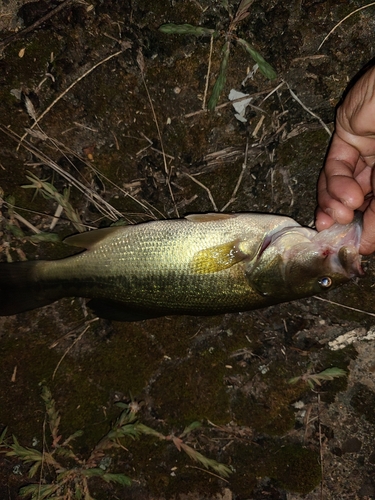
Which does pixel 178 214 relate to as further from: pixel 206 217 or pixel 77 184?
pixel 77 184

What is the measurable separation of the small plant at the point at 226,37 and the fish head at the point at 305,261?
125 cm

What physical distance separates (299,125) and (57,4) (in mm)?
2121

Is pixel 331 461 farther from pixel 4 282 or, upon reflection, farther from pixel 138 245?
pixel 4 282

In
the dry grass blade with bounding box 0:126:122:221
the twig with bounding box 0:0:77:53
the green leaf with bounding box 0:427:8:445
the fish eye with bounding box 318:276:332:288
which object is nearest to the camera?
the fish eye with bounding box 318:276:332:288

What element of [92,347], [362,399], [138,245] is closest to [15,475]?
[92,347]

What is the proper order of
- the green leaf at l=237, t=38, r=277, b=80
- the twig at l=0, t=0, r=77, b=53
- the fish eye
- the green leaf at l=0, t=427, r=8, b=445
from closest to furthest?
1. the fish eye
2. the twig at l=0, t=0, r=77, b=53
3. the green leaf at l=237, t=38, r=277, b=80
4. the green leaf at l=0, t=427, r=8, b=445

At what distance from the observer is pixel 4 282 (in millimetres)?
3258

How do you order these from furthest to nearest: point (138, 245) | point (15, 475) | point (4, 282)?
1. point (15, 475)
2. point (4, 282)
3. point (138, 245)

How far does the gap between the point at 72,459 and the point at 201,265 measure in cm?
218

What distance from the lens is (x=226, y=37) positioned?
3174 mm

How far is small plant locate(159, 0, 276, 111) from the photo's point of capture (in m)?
3.09

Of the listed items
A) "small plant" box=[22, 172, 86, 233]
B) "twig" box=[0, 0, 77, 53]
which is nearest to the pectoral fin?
"small plant" box=[22, 172, 86, 233]

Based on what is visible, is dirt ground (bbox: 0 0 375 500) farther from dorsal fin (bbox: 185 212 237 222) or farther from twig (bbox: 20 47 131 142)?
dorsal fin (bbox: 185 212 237 222)

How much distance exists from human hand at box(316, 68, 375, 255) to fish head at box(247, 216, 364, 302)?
11cm
